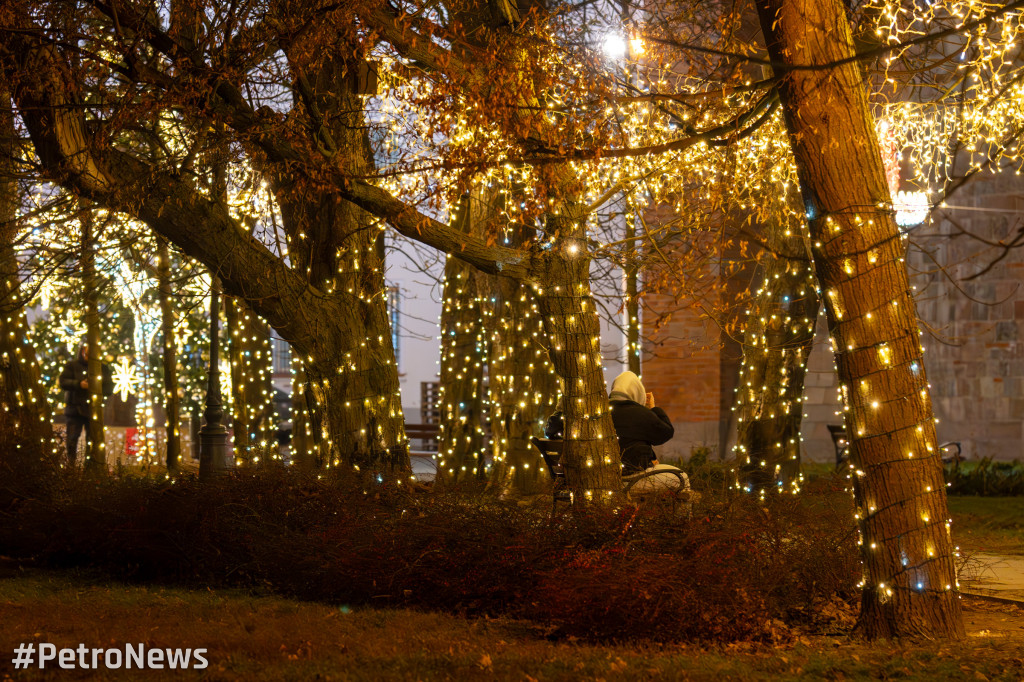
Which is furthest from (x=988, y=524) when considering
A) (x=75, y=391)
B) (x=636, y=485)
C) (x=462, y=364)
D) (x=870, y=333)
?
(x=75, y=391)

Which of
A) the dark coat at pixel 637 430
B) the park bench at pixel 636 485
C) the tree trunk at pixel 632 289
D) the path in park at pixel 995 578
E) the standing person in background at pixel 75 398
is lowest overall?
the path in park at pixel 995 578

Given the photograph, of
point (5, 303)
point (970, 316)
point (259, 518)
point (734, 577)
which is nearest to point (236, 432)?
point (5, 303)

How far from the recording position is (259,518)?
866 centimetres

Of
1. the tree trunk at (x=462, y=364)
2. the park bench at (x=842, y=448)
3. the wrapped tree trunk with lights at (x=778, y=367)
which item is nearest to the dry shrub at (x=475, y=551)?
the wrapped tree trunk with lights at (x=778, y=367)

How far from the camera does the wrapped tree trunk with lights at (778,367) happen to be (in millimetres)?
12227

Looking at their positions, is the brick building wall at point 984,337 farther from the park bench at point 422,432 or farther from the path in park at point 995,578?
the path in park at point 995,578

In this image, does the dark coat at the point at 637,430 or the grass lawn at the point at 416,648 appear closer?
the grass lawn at the point at 416,648

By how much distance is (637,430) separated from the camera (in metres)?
9.91

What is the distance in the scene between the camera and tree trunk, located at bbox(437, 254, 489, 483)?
15.8 metres

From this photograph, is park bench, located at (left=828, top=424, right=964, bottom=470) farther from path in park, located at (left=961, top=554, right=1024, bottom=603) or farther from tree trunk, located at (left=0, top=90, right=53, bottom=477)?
tree trunk, located at (left=0, top=90, right=53, bottom=477)

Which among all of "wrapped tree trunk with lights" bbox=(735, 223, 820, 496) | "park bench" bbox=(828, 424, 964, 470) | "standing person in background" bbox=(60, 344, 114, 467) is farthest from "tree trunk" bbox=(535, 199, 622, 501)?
"standing person in background" bbox=(60, 344, 114, 467)

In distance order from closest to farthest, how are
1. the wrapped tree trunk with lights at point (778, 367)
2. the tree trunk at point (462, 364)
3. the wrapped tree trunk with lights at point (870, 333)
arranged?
the wrapped tree trunk with lights at point (870, 333), the wrapped tree trunk with lights at point (778, 367), the tree trunk at point (462, 364)

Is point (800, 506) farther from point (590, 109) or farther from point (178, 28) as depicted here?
point (178, 28)

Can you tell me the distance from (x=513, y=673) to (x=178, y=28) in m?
6.33
